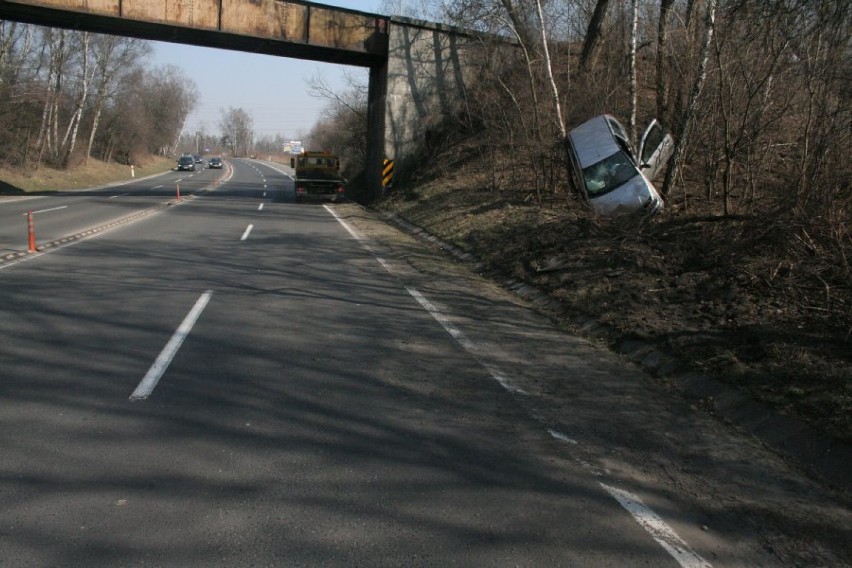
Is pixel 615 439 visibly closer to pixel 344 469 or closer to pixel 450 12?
pixel 344 469

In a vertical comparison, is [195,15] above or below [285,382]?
above

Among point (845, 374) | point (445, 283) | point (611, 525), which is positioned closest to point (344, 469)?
point (611, 525)

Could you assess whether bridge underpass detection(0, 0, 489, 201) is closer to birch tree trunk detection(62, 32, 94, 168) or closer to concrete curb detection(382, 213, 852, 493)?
concrete curb detection(382, 213, 852, 493)

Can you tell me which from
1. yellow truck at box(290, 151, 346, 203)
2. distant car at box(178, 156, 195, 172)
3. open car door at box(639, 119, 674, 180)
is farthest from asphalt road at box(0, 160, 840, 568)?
distant car at box(178, 156, 195, 172)

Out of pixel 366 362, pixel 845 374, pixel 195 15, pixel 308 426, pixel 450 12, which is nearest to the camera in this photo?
pixel 308 426

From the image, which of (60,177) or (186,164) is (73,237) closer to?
(60,177)

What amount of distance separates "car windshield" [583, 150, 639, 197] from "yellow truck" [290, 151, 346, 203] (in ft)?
60.5

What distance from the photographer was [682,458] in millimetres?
5066

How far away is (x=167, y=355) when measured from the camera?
22.8 feet

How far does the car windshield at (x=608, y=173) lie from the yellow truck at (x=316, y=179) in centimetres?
1843

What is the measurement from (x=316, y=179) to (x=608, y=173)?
19.0 meters

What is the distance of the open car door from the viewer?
642 inches

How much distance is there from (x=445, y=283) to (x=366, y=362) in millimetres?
5260

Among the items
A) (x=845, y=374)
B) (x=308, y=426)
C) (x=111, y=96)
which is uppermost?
(x=111, y=96)
